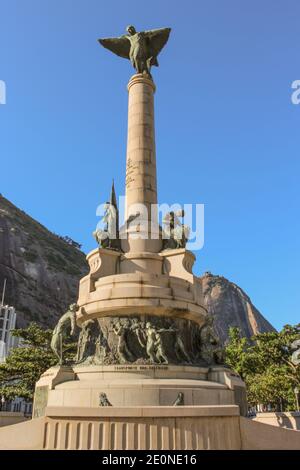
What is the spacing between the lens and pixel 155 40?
72.1 ft

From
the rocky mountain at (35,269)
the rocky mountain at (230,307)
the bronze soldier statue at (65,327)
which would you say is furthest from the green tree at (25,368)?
the rocky mountain at (230,307)

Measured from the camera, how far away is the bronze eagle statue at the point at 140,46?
21.0m

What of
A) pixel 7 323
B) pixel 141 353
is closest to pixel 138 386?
pixel 141 353

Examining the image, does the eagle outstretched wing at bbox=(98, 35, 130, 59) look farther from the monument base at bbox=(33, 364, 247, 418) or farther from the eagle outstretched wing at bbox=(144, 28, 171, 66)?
the monument base at bbox=(33, 364, 247, 418)

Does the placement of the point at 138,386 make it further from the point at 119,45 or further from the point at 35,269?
the point at 35,269

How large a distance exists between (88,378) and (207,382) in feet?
12.7

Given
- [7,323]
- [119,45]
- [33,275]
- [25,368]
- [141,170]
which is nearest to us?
[141,170]

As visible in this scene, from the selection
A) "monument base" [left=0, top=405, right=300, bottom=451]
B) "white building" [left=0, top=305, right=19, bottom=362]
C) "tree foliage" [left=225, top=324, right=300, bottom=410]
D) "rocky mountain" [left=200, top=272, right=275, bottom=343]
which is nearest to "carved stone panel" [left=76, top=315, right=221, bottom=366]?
"monument base" [left=0, top=405, right=300, bottom=451]

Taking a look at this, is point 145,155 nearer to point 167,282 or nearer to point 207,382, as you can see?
point 167,282

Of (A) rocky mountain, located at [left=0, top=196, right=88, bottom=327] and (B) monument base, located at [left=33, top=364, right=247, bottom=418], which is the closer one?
(B) monument base, located at [left=33, top=364, right=247, bottom=418]

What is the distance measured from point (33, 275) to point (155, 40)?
79.1 m

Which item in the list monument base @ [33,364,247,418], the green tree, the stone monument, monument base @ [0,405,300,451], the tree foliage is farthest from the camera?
the tree foliage

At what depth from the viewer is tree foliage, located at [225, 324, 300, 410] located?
91.9 feet
